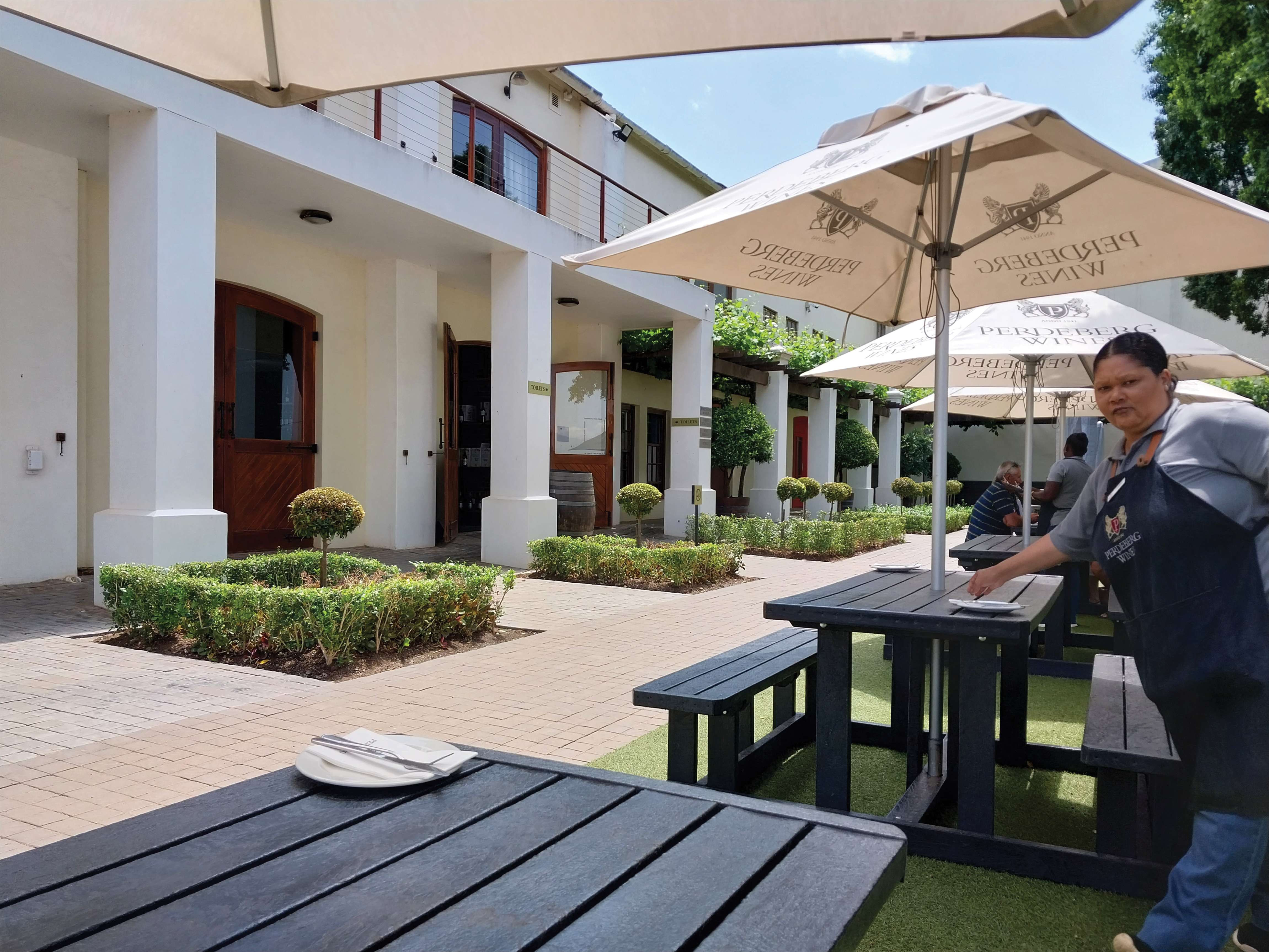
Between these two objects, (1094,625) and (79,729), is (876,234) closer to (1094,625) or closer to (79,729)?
(79,729)

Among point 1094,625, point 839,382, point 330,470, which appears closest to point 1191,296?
point 839,382

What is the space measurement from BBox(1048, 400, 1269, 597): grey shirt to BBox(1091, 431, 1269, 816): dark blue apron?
0.02 metres

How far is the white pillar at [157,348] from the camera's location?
666 centimetres

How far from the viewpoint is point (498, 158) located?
13.2 metres

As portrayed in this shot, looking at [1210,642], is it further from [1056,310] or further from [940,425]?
[1056,310]

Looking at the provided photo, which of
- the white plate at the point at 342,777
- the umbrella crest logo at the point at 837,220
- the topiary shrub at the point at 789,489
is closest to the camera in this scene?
the white plate at the point at 342,777

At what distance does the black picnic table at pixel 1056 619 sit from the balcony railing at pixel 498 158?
6357mm

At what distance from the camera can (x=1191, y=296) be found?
15.9m

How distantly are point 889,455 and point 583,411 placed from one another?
47.3 feet

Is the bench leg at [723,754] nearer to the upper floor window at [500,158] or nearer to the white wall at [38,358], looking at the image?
the white wall at [38,358]

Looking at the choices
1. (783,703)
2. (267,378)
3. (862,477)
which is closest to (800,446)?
(862,477)

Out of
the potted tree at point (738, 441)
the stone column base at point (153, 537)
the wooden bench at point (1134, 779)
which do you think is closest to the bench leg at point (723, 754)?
the wooden bench at point (1134, 779)

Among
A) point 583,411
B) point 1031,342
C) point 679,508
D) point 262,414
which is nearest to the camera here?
point 1031,342

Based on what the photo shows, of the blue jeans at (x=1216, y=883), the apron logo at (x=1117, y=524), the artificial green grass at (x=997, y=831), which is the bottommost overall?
the artificial green grass at (x=997, y=831)
